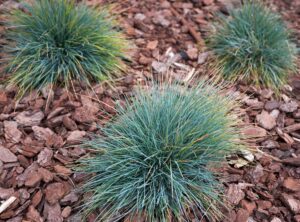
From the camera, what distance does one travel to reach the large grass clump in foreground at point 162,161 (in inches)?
91.8

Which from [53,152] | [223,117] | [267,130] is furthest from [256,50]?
[53,152]

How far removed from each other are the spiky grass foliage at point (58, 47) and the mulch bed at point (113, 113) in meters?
0.12

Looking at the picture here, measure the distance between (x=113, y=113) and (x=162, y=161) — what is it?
27.5 inches

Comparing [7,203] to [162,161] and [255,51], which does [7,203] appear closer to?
[162,161]

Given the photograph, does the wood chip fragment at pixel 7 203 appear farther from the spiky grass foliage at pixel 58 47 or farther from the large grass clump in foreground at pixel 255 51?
the large grass clump in foreground at pixel 255 51

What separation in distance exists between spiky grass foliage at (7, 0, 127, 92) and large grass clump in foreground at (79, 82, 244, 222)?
0.72 metres

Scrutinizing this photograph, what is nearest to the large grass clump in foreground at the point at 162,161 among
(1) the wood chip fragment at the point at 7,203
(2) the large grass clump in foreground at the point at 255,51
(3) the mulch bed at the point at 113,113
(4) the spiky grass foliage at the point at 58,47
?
(3) the mulch bed at the point at 113,113

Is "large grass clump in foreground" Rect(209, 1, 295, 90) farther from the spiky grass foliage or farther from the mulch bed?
the spiky grass foliage

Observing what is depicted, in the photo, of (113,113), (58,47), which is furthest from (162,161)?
(58,47)

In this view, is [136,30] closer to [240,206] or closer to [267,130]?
[267,130]

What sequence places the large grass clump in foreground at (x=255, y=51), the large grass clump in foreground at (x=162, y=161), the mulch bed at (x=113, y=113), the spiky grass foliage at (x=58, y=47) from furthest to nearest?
1. the large grass clump in foreground at (x=255, y=51)
2. the spiky grass foliage at (x=58, y=47)
3. the mulch bed at (x=113, y=113)
4. the large grass clump in foreground at (x=162, y=161)

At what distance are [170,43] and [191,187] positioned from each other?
1.63 metres

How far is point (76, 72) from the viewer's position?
312cm

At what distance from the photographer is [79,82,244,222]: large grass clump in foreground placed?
7.65 ft
